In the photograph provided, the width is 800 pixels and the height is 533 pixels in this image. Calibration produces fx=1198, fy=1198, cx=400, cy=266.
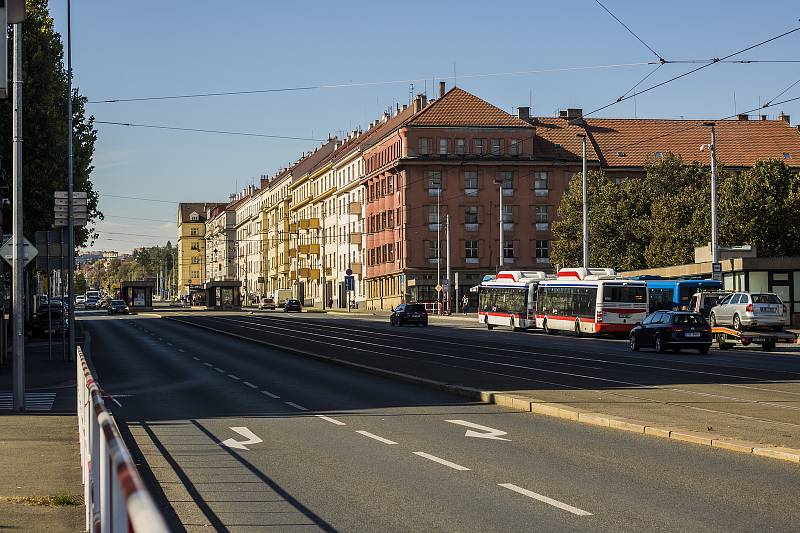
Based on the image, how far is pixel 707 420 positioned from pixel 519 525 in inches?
346

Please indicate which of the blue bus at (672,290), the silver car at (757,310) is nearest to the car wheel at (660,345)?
the silver car at (757,310)

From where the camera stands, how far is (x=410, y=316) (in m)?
72.4

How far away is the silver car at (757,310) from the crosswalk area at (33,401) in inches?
1105

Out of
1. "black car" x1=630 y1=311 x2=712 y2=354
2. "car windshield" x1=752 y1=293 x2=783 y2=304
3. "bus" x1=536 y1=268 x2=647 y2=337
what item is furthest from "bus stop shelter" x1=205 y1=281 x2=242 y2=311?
"car windshield" x1=752 y1=293 x2=783 y2=304

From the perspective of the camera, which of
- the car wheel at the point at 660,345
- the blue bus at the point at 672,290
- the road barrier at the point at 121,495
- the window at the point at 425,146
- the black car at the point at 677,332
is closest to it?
the road barrier at the point at 121,495

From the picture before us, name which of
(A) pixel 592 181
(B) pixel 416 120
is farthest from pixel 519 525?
(B) pixel 416 120

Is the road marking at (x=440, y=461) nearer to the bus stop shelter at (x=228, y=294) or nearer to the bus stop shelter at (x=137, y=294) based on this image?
the bus stop shelter at (x=228, y=294)

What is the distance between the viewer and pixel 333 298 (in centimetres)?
14012

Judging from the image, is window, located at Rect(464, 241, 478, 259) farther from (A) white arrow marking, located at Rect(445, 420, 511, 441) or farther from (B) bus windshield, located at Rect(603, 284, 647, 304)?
(A) white arrow marking, located at Rect(445, 420, 511, 441)

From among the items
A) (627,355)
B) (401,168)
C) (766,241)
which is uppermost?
(401,168)

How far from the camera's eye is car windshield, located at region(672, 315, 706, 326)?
136ft

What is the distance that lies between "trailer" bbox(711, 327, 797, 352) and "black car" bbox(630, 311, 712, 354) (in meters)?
3.32

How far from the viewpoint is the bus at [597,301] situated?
54531mm

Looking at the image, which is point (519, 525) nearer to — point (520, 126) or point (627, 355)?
point (627, 355)
